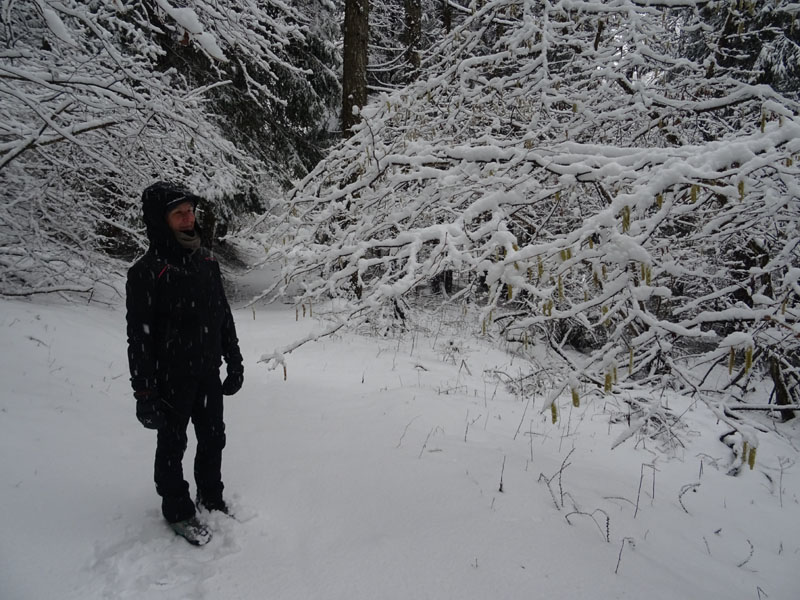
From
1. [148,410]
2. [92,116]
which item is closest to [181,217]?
[148,410]

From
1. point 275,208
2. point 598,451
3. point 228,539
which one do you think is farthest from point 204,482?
point 598,451

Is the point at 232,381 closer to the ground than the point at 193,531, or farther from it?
farther from it

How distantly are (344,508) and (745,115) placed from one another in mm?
5820

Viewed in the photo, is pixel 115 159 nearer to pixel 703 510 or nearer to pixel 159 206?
pixel 159 206

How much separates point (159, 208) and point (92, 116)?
108 inches

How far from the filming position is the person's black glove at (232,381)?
3.15 m

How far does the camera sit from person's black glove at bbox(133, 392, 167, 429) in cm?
258

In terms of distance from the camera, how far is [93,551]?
2613 mm

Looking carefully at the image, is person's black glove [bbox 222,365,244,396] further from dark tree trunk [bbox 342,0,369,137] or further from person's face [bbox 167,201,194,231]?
dark tree trunk [bbox 342,0,369,137]

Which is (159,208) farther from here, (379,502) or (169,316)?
(379,502)

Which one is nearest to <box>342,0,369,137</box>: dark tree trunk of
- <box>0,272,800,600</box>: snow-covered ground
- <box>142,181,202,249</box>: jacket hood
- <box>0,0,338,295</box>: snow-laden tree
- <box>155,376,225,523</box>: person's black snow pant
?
<box>0,0,338,295</box>: snow-laden tree

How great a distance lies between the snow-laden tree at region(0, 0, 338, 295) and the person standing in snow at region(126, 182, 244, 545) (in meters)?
1.33

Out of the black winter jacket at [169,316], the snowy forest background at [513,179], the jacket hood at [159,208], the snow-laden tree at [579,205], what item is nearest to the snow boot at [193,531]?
the black winter jacket at [169,316]

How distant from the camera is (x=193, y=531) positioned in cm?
278
